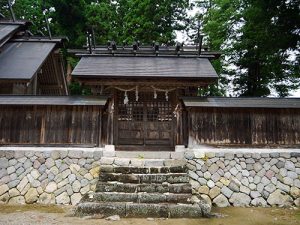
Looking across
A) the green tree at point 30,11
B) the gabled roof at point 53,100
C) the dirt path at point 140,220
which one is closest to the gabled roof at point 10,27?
the gabled roof at point 53,100

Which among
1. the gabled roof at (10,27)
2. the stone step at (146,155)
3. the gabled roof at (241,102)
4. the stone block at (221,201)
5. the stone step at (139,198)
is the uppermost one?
the gabled roof at (10,27)

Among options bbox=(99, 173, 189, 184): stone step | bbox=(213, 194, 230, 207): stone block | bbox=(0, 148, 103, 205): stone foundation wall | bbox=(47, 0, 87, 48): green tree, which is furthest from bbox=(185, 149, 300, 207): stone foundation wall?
bbox=(47, 0, 87, 48): green tree

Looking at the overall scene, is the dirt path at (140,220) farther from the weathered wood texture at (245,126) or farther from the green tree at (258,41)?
the green tree at (258,41)

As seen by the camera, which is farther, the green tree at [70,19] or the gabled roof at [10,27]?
the green tree at [70,19]

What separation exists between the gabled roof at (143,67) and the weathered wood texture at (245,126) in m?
1.61

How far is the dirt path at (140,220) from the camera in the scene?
7.38 metres

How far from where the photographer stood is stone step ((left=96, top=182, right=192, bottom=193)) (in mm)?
8789

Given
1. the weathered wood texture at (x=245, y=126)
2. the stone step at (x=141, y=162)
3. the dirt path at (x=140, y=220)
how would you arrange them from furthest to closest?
the weathered wood texture at (x=245, y=126), the stone step at (x=141, y=162), the dirt path at (x=140, y=220)

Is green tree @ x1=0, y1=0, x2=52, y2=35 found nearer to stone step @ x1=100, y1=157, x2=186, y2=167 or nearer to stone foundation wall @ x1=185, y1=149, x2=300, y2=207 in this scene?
stone step @ x1=100, y1=157, x2=186, y2=167

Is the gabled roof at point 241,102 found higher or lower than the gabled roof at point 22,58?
lower

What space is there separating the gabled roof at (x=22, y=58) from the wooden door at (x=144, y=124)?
4.00 meters

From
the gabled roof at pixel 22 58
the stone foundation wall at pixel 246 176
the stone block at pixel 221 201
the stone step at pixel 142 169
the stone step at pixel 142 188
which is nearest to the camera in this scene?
the stone step at pixel 142 188

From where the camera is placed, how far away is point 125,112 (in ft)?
40.3

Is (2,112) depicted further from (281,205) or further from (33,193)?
(281,205)
